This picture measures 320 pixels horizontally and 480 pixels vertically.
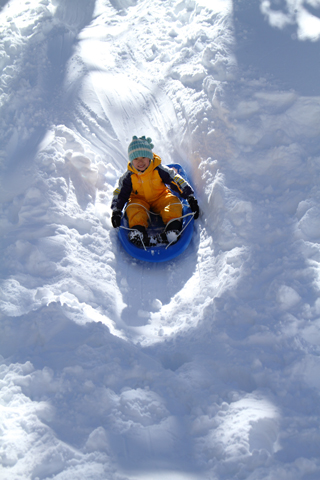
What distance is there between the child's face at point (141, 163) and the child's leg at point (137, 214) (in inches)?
13.6

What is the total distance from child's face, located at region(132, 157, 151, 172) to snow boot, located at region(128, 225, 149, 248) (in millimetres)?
605

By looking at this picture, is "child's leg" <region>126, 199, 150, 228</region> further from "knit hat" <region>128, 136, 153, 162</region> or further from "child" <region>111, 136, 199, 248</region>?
"knit hat" <region>128, 136, 153, 162</region>

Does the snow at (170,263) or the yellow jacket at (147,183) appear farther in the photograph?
the yellow jacket at (147,183)

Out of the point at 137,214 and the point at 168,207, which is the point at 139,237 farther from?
the point at 168,207

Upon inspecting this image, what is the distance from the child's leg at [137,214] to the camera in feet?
11.3

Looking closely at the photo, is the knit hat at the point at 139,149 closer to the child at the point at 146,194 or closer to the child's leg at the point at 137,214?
the child at the point at 146,194

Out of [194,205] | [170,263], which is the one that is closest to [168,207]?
[194,205]

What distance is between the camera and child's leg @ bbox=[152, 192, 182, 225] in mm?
3436

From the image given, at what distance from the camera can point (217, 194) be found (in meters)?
3.31

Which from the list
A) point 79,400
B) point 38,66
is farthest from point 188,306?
point 38,66

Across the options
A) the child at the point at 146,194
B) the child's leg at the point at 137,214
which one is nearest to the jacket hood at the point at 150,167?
the child at the point at 146,194

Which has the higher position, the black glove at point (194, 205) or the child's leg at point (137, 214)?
the child's leg at point (137, 214)

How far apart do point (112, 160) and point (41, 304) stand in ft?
8.07

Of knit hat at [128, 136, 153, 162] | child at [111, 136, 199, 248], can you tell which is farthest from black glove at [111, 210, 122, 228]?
knit hat at [128, 136, 153, 162]
